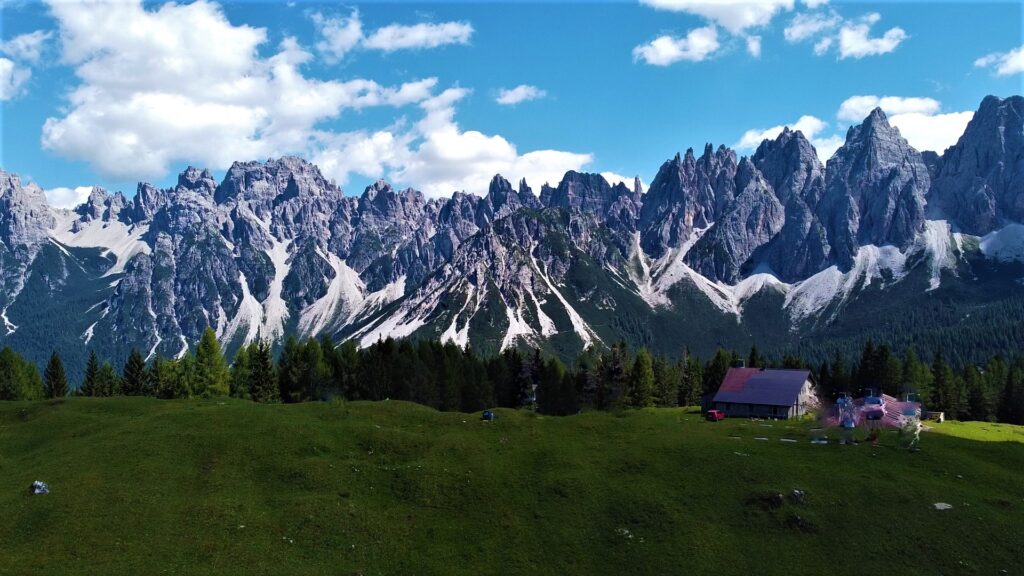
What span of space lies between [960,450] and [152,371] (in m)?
140

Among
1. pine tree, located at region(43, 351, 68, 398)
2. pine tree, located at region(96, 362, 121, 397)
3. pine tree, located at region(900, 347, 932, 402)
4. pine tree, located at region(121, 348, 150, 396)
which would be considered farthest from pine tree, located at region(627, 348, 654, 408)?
pine tree, located at region(43, 351, 68, 398)

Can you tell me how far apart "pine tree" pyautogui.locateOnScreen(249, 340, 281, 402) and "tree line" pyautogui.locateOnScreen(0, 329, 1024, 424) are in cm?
19

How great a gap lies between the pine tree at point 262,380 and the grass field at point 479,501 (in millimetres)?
49157

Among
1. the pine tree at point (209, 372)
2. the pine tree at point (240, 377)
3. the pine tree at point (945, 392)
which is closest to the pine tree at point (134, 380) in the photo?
the pine tree at point (240, 377)

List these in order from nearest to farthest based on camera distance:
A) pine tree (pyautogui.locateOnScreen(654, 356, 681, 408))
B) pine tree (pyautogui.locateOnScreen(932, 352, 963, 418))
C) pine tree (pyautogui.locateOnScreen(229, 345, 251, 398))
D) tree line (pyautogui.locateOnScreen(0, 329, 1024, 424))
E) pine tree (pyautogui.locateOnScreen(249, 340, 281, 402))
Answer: tree line (pyautogui.locateOnScreen(0, 329, 1024, 424)) < pine tree (pyautogui.locateOnScreen(249, 340, 281, 402)) < pine tree (pyautogui.locateOnScreen(229, 345, 251, 398)) < pine tree (pyautogui.locateOnScreen(932, 352, 963, 418)) < pine tree (pyautogui.locateOnScreen(654, 356, 681, 408))

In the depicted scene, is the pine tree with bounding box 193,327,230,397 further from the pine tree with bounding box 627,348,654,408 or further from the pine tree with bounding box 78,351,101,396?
the pine tree with bounding box 627,348,654,408

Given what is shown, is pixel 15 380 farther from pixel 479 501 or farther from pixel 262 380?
pixel 479 501

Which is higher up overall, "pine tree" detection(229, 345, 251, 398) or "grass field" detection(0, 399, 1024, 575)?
"pine tree" detection(229, 345, 251, 398)

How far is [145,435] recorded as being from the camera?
6356cm

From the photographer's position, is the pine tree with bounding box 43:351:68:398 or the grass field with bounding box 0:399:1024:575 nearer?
the grass field with bounding box 0:399:1024:575

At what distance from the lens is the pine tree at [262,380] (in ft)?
399

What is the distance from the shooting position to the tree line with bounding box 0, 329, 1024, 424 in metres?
120

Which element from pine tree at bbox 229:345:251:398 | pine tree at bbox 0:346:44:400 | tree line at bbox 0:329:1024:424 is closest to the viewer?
pine tree at bbox 0:346:44:400

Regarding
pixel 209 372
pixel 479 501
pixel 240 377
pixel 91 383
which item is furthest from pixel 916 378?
pixel 91 383
